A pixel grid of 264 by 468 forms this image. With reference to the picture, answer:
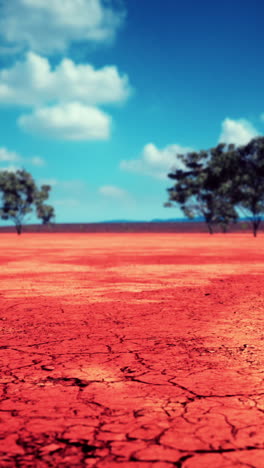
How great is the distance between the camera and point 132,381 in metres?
3.74

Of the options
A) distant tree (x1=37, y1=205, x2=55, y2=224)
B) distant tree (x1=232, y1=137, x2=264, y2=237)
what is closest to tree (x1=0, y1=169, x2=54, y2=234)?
distant tree (x1=37, y1=205, x2=55, y2=224)

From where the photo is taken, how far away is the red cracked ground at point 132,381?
8.44 ft

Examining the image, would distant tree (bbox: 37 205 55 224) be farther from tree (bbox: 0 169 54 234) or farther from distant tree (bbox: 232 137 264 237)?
distant tree (bbox: 232 137 264 237)

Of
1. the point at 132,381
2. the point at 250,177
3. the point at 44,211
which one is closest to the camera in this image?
the point at 132,381

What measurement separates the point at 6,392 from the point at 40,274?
8683 mm

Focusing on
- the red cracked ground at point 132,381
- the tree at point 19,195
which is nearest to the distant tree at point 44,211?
the tree at point 19,195

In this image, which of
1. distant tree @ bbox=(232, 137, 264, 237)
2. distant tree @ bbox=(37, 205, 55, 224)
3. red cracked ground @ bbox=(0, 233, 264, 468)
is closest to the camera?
red cracked ground @ bbox=(0, 233, 264, 468)

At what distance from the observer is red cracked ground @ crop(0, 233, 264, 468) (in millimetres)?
2572

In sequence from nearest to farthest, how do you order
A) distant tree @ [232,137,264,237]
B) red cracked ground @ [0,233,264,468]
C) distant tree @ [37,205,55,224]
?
red cracked ground @ [0,233,264,468]
distant tree @ [232,137,264,237]
distant tree @ [37,205,55,224]

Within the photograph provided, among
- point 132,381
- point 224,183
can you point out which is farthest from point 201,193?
point 132,381

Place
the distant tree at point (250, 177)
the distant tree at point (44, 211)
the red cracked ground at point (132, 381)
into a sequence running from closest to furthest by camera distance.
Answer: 1. the red cracked ground at point (132, 381)
2. the distant tree at point (250, 177)
3. the distant tree at point (44, 211)

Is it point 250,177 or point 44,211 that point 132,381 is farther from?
point 44,211

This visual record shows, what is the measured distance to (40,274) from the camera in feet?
39.5

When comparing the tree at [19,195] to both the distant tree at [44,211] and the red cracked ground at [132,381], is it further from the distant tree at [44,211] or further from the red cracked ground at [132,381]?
the red cracked ground at [132,381]
